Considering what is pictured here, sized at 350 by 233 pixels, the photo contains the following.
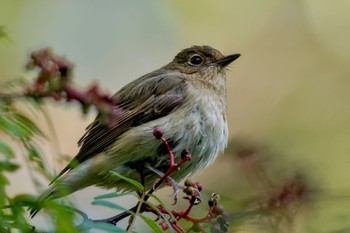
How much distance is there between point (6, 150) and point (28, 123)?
0.37 ft

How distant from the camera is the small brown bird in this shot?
5102 mm

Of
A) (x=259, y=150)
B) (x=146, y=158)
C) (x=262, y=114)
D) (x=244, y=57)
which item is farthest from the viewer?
(x=244, y=57)

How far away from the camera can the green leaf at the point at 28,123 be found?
7.13 feet

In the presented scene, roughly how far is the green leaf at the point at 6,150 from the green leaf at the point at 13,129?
44 millimetres

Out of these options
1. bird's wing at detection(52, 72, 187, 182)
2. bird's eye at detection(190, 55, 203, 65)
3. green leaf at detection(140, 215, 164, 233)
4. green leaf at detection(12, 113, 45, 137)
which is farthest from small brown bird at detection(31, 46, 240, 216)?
green leaf at detection(12, 113, 45, 137)

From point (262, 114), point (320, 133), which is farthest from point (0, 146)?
point (262, 114)

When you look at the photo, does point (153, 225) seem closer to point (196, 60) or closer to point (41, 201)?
point (41, 201)

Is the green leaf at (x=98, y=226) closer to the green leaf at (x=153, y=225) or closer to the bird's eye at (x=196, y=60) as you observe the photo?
the green leaf at (x=153, y=225)

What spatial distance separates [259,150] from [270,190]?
28 cm

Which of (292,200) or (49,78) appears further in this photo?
(292,200)

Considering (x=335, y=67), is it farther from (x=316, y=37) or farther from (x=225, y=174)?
(x=225, y=174)

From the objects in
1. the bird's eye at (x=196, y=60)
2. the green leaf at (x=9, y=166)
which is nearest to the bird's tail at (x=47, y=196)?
the green leaf at (x=9, y=166)

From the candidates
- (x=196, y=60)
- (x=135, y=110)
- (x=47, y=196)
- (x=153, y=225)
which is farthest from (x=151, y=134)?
(x=47, y=196)

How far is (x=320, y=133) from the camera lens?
24.9 ft
